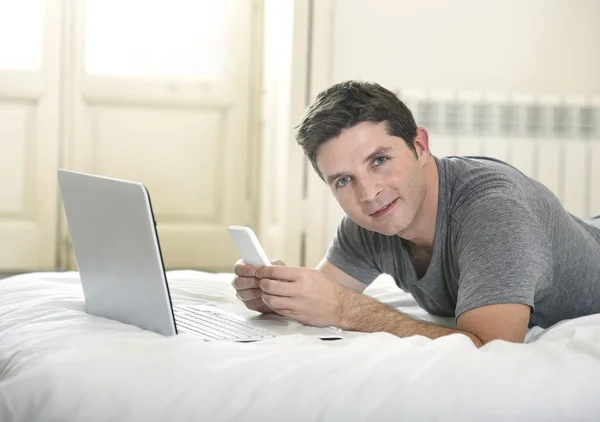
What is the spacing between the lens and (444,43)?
3.53 meters

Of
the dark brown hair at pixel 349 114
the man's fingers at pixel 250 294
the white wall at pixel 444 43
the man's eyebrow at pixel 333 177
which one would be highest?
the white wall at pixel 444 43

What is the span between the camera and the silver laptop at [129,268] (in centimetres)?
125

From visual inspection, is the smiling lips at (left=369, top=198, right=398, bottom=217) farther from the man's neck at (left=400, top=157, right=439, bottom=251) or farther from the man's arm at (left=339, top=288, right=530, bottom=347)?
the man's arm at (left=339, top=288, right=530, bottom=347)

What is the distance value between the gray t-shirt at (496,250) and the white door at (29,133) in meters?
2.36

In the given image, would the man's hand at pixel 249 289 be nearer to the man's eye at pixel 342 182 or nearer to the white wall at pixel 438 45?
the man's eye at pixel 342 182

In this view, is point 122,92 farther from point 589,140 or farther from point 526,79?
point 589,140

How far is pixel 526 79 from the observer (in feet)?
11.7

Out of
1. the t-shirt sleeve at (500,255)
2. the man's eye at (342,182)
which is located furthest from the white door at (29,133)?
the t-shirt sleeve at (500,255)

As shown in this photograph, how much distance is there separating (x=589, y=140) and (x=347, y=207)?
2.15 meters

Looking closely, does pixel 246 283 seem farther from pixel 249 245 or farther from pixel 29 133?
pixel 29 133

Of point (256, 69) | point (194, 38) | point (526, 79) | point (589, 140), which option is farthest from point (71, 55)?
point (589, 140)

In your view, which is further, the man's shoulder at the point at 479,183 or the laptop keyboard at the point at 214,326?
the man's shoulder at the point at 479,183

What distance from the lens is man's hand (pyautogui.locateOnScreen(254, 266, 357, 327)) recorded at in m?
1.41

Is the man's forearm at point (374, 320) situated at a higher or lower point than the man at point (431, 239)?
lower
